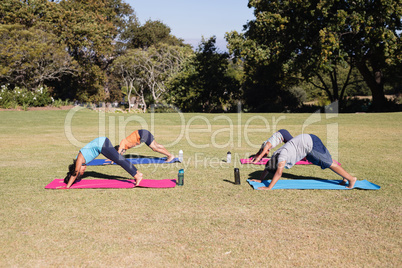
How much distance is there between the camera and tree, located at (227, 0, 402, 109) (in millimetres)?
28562

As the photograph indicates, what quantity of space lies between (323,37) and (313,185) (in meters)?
22.5

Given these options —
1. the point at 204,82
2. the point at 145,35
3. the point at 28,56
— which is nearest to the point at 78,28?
the point at 28,56

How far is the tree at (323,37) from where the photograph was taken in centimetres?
2856

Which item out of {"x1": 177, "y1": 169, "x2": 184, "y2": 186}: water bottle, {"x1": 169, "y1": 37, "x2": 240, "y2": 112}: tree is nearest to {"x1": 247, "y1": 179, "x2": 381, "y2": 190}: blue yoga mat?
{"x1": 177, "y1": 169, "x2": 184, "y2": 186}: water bottle

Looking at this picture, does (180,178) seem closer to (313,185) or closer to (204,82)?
(313,185)

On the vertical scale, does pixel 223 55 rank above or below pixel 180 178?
above

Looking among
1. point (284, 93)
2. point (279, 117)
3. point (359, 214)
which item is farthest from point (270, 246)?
point (284, 93)

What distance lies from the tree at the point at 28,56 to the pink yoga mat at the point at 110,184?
29.6 m

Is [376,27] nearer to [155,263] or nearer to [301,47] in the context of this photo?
[301,47]

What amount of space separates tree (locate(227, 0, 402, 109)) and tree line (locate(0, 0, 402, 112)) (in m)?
0.09

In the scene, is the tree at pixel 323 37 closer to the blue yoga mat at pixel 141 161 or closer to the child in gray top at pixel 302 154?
the blue yoga mat at pixel 141 161

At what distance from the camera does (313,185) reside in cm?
881

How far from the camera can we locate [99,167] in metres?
11.5

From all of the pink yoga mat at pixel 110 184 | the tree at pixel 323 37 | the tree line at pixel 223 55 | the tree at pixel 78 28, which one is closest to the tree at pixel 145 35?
the tree line at pixel 223 55
